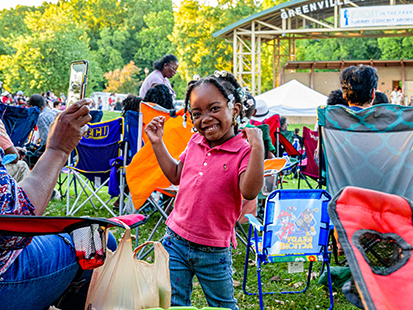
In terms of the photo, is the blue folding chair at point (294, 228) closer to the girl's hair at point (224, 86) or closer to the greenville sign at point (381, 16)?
the girl's hair at point (224, 86)

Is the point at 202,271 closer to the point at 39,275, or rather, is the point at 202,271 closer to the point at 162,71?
the point at 39,275

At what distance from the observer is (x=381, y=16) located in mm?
21016

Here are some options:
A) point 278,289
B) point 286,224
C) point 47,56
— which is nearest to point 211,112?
point 286,224

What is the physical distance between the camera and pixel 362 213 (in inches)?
44.9

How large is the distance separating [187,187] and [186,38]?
97.7 ft

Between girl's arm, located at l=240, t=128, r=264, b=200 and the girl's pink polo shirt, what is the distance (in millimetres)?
84

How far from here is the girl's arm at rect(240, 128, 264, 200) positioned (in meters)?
1.82

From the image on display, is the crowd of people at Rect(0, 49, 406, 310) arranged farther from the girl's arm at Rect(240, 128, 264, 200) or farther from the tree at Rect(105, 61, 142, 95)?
the tree at Rect(105, 61, 142, 95)

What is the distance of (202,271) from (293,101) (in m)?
12.4

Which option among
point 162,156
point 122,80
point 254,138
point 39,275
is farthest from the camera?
point 122,80

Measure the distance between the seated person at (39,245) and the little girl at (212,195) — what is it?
0.59 meters

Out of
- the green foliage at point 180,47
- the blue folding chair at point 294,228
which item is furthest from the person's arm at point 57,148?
the green foliage at point 180,47

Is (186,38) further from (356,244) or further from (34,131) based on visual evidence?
(356,244)

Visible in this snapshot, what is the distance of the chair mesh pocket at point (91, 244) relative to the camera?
1.49 metres
